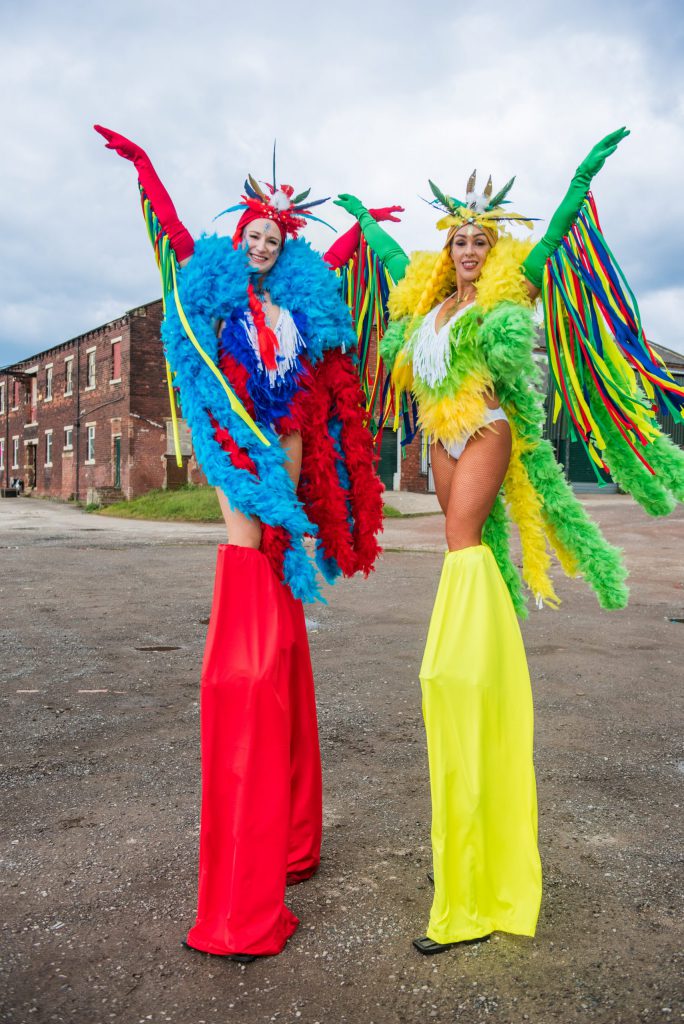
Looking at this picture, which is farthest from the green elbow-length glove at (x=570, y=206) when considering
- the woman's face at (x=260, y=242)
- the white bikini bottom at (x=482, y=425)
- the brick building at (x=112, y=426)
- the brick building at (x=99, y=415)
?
the brick building at (x=99, y=415)

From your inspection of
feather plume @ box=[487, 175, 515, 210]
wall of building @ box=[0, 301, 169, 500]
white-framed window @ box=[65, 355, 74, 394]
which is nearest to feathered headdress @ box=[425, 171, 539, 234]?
feather plume @ box=[487, 175, 515, 210]

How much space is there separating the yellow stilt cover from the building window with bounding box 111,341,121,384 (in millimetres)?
29354

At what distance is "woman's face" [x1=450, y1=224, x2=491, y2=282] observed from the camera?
2650mm

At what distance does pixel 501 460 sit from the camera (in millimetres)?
2535

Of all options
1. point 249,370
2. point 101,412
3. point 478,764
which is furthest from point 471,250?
point 101,412

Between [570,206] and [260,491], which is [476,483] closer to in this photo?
[260,491]

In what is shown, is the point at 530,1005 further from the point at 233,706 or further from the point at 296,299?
the point at 296,299

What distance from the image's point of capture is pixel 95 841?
118 inches

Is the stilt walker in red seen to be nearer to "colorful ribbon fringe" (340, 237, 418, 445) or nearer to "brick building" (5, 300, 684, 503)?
"colorful ribbon fringe" (340, 237, 418, 445)

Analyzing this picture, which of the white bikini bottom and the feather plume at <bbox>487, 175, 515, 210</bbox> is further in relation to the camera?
the feather plume at <bbox>487, 175, 515, 210</bbox>

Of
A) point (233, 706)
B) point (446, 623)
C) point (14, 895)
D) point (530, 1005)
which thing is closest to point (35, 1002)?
point (14, 895)

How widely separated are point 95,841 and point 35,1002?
957 mm

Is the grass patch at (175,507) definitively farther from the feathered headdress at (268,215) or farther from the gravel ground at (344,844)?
the feathered headdress at (268,215)

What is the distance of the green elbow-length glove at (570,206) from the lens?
2.38 meters
